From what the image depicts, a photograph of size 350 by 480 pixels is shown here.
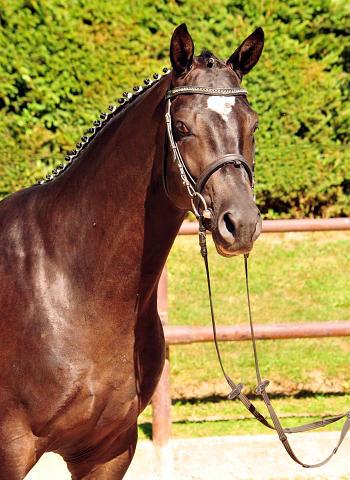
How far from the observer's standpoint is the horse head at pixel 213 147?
174 centimetres

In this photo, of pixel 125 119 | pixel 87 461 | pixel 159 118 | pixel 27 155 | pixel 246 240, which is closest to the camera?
pixel 246 240

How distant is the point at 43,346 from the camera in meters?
2.07

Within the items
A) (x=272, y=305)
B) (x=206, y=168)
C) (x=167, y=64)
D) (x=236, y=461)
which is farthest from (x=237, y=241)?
(x=167, y=64)

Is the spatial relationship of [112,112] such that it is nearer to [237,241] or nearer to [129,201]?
[129,201]

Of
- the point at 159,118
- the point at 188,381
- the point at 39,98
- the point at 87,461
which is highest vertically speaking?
the point at 39,98

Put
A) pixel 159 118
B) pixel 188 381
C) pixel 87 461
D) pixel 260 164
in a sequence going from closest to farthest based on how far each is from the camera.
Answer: pixel 159 118, pixel 87 461, pixel 188 381, pixel 260 164

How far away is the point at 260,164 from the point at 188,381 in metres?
2.79

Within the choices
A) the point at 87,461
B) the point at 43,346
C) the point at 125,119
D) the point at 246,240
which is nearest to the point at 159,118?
the point at 125,119

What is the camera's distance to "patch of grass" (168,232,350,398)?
490cm

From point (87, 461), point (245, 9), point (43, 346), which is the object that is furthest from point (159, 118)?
point (245, 9)

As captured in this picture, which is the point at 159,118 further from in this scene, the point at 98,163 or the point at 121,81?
the point at 121,81

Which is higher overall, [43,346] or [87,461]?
[43,346]

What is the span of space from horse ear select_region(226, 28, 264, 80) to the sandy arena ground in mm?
2600

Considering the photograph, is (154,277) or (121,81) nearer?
(154,277)
